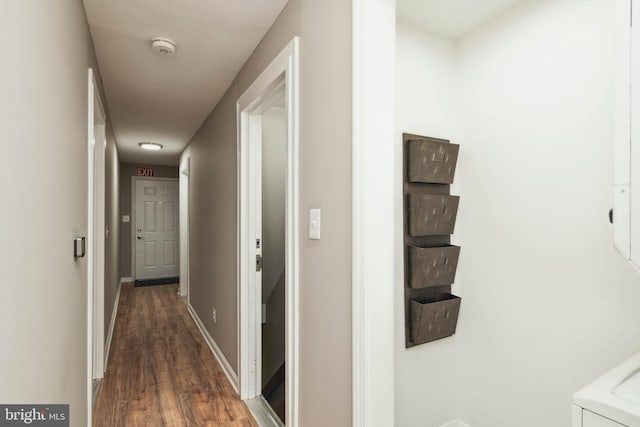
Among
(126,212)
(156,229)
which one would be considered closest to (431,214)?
(156,229)

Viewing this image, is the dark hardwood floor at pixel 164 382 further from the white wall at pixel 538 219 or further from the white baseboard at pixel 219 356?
the white wall at pixel 538 219

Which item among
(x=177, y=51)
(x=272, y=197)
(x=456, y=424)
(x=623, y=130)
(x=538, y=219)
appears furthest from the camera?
(x=272, y=197)

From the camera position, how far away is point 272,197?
11.0 ft

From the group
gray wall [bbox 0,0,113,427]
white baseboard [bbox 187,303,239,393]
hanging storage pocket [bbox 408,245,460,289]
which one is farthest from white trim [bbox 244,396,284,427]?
hanging storage pocket [bbox 408,245,460,289]

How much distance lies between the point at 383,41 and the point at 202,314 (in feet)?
11.7

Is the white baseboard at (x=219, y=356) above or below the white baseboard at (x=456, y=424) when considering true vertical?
below

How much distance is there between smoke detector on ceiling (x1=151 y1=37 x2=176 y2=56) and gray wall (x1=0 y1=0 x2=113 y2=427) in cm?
43

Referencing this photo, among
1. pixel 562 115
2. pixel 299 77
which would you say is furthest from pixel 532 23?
pixel 299 77

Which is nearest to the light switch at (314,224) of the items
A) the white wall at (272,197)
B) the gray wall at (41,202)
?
the gray wall at (41,202)

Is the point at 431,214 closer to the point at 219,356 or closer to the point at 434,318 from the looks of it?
the point at 434,318

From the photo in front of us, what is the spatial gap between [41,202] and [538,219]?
1.98 meters

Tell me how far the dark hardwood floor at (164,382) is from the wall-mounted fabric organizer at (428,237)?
4.18 ft

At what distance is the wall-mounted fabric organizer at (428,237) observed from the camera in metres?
1.73

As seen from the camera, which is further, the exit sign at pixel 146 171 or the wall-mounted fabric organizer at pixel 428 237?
the exit sign at pixel 146 171
